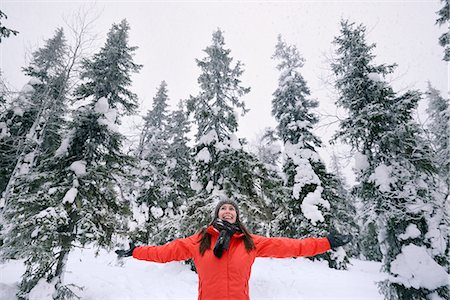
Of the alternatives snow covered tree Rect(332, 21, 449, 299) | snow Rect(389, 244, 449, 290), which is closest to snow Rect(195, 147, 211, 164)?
snow covered tree Rect(332, 21, 449, 299)

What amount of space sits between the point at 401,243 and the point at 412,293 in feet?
5.39

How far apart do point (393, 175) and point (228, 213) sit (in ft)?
29.1

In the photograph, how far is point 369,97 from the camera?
11164 mm

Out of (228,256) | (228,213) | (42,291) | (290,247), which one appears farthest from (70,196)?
(290,247)

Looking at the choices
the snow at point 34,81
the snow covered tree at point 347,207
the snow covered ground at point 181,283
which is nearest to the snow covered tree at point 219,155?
the snow covered ground at point 181,283

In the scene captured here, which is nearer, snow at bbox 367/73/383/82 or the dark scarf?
the dark scarf

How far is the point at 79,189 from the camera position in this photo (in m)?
9.59

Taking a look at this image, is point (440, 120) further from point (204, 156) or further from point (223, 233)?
point (223, 233)

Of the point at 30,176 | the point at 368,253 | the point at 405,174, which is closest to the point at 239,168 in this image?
the point at 405,174

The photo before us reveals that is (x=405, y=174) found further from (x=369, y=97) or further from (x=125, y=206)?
(x=125, y=206)

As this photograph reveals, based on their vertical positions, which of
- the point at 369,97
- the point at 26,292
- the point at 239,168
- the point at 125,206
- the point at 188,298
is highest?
the point at 369,97

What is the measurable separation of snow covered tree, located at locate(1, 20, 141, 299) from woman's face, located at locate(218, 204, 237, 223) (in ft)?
23.9

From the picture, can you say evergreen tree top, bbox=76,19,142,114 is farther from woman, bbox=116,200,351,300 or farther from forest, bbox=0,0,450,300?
woman, bbox=116,200,351,300

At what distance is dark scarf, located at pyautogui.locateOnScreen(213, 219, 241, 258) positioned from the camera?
9.70 ft
